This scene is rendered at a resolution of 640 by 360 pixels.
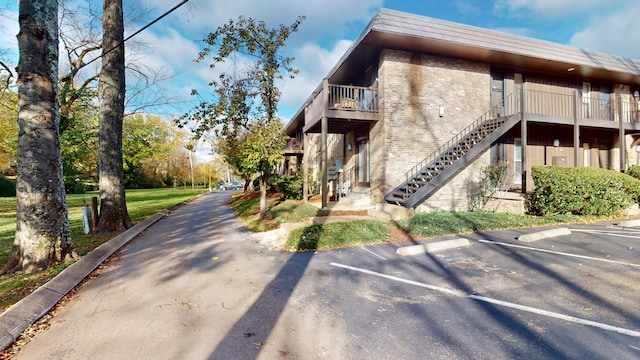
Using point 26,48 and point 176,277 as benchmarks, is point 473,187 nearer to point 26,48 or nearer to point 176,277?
point 176,277

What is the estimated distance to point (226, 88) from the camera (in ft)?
35.6

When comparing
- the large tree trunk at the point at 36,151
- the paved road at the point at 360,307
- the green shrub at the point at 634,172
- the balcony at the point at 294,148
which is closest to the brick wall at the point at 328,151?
the balcony at the point at 294,148

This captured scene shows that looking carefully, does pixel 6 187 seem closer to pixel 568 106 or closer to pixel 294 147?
pixel 294 147

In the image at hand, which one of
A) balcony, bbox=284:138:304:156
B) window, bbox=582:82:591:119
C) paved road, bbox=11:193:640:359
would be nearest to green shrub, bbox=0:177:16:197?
balcony, bbox=284:138:304:156

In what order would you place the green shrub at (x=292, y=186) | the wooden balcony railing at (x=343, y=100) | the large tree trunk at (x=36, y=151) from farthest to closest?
the green shrub at (x=292, y=186)
the wooden balcony railing at (x=343, y=100)
the large tree trunk at (x=36, y=151)

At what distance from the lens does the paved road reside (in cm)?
269

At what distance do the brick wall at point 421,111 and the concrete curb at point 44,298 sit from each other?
8645 millimetres

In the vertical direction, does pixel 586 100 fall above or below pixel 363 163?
above

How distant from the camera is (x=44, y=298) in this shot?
3.76 metres

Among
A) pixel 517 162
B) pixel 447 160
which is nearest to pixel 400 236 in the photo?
pixel 447 160

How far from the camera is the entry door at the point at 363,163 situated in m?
12.6

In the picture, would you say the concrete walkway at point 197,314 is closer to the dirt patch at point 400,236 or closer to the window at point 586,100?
the dirt patch at point 400,236

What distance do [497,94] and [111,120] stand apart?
47.8 feet

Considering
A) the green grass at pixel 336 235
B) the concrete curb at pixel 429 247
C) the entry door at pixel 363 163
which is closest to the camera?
the concrete curb at pixel 429 247
